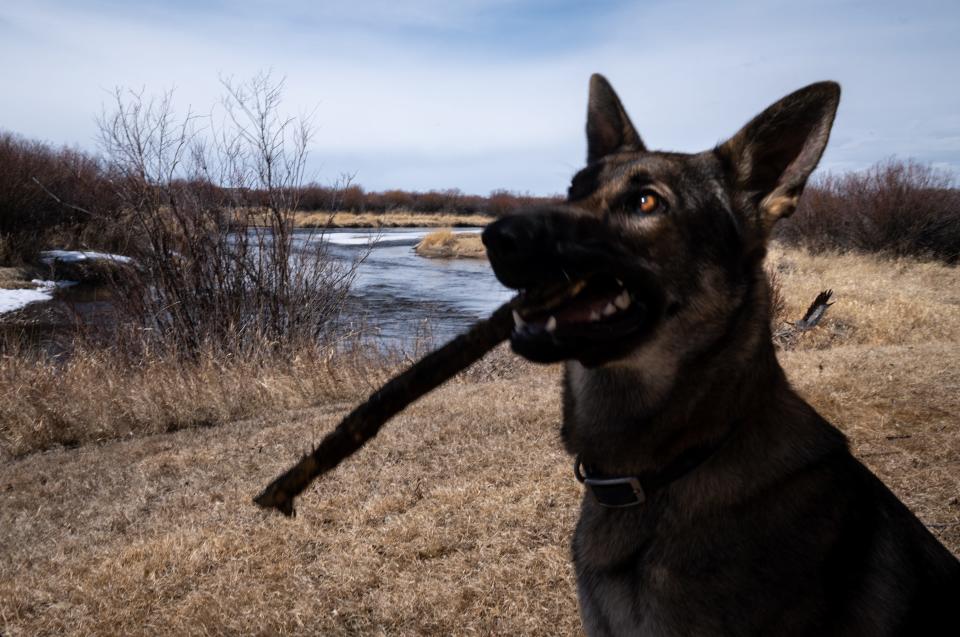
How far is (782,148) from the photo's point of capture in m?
2.71

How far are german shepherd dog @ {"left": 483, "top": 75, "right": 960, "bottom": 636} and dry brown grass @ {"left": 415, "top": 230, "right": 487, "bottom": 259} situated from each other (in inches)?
1447

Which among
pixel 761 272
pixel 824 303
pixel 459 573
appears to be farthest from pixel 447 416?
pixel 824 303

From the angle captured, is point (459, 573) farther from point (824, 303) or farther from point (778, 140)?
point (824, 303)

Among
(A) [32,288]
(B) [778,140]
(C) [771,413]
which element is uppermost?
(B) [778,140]

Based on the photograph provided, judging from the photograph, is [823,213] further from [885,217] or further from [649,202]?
[649,202]

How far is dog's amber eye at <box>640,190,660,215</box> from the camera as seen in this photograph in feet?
8.48

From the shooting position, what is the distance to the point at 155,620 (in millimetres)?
3752

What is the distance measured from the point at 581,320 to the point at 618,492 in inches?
23.1

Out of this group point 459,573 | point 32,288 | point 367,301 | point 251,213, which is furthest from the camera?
point 32,288

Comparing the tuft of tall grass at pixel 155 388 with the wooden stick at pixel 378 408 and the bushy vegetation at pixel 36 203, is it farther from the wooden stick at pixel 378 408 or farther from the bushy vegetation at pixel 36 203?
the bushy vegetation at pixel 36 203

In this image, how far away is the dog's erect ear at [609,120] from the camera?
3.21 meters

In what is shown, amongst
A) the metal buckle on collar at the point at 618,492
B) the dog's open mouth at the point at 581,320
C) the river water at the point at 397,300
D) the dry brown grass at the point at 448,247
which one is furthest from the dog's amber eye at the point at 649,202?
the dry brown grass at the point at 448,247

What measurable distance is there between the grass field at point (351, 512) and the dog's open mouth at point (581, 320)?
191 cm

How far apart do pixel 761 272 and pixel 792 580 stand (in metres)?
1.11
